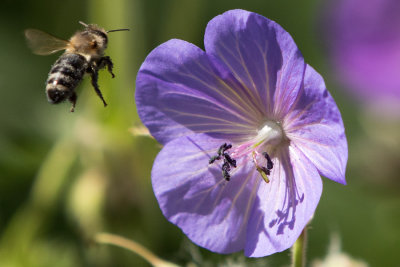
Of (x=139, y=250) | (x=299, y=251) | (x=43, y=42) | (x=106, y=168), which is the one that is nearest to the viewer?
(x=299, y=251)

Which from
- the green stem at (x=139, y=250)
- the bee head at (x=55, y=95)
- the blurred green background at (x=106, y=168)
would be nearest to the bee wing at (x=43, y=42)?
the bee head at (x=55, y=95)

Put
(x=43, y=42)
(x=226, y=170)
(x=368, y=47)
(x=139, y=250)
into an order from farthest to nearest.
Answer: (x=368, y=47)
(x=139, y=250)
(x=43, y=42)
(x=226, y=170)

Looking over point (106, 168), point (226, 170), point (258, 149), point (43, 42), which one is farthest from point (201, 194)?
point (106, 168)

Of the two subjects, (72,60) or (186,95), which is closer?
(186,95)

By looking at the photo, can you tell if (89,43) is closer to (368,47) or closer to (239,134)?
(239,134)

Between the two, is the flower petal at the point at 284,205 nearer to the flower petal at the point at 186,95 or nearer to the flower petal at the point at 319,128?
the flower petal at the point at 319,128

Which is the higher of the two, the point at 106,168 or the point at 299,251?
the point at 299,251

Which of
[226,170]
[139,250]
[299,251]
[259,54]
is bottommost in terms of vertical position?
[139,250]

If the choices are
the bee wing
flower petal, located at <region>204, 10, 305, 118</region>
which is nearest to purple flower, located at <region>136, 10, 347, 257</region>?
flower petal, located at <region>204, 10, 305, 118</region>
